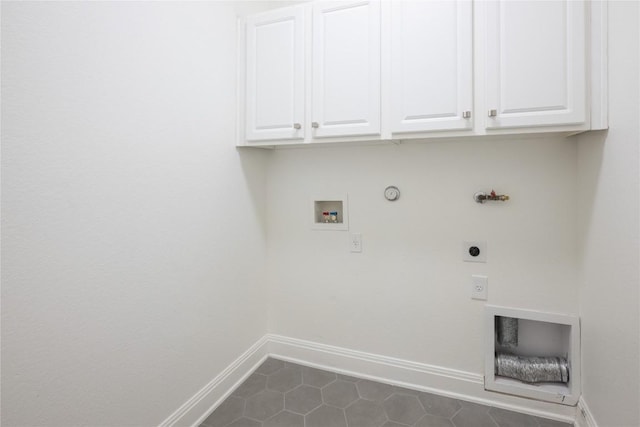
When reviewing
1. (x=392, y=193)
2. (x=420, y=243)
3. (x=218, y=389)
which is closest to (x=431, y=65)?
(x=392, y=193)

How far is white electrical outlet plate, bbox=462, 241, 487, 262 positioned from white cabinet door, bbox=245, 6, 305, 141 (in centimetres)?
110

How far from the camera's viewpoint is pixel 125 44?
1.26m

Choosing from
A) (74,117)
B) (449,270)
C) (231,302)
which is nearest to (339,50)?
(74,117)

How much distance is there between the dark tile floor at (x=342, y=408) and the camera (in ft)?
5.41

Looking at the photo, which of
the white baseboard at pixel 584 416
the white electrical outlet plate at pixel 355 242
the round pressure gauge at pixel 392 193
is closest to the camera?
the white baseboard at pixel 584 416

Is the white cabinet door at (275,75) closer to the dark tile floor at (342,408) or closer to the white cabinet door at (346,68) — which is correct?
the white cabinet door at (346,68)

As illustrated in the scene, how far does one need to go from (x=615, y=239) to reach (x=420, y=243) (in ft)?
2.81

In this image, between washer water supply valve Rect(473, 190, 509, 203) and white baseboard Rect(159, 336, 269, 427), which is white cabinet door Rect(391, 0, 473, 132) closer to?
washer water supply valve Rect(473, 190, 509, 203)

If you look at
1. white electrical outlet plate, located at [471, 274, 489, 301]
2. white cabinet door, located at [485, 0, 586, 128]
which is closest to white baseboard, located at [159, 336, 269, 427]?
white electrical outlet plate, located at [471, 274, 489, 301]

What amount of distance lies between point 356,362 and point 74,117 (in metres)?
1.89

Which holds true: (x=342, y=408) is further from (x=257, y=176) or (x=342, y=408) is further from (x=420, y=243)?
(x=257, y=176)

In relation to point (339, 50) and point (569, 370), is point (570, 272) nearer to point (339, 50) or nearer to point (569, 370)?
point (569, 370)

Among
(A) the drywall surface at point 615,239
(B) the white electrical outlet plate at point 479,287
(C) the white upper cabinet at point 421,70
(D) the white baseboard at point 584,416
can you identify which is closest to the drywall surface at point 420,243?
(B) the white electrical outlet plate at point 479,287

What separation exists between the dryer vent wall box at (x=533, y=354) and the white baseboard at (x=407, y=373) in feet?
0.17
